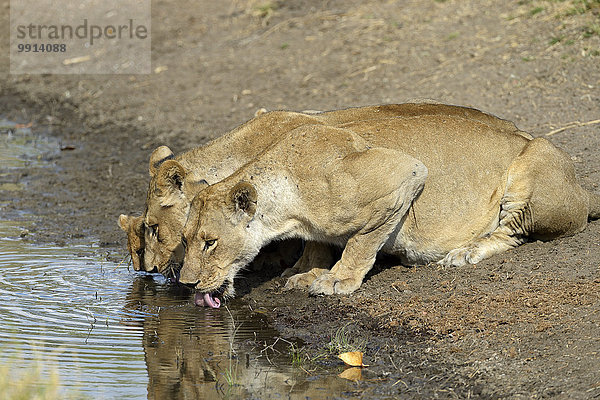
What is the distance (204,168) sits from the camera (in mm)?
8211

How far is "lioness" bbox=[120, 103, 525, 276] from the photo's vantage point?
806 cm

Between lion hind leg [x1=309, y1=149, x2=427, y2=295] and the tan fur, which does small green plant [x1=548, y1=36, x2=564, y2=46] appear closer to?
lion hind leg [x1=309, y1=149, x2=427, y2=295]

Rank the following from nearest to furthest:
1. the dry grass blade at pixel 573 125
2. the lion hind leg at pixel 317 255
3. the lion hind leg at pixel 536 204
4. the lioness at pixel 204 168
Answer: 1. the lion hind leg at pixel 536 204
2. the lioness at pixel 204 168
3. the lion hind leg at pixel 317 255
4. the dry grass blade at pixel 573 125

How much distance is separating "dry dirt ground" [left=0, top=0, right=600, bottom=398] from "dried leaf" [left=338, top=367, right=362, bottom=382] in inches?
5.2

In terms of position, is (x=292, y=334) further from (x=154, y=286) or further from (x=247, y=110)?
(x=247, y=110)

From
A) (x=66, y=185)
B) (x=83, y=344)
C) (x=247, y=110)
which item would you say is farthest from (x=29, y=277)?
(x=247, y=110)

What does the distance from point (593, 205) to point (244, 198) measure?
318 centimetres

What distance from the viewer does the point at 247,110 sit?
1369 centimetres

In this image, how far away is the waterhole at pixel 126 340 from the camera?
600 centimetres

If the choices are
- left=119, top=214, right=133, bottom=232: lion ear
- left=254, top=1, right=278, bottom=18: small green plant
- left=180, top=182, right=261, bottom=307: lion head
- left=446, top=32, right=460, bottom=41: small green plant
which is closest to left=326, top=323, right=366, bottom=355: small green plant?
left=180, top=182, right=261, bottom=307: lion head

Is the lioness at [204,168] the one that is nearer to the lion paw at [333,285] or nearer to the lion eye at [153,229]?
the lion eye at [153,229]

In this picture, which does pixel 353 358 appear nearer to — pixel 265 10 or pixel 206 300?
pixel 206 300

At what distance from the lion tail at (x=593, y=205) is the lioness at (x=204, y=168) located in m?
0.88

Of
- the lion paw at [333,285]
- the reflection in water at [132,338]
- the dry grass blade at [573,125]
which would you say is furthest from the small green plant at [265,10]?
the lion paw at [333,285]
